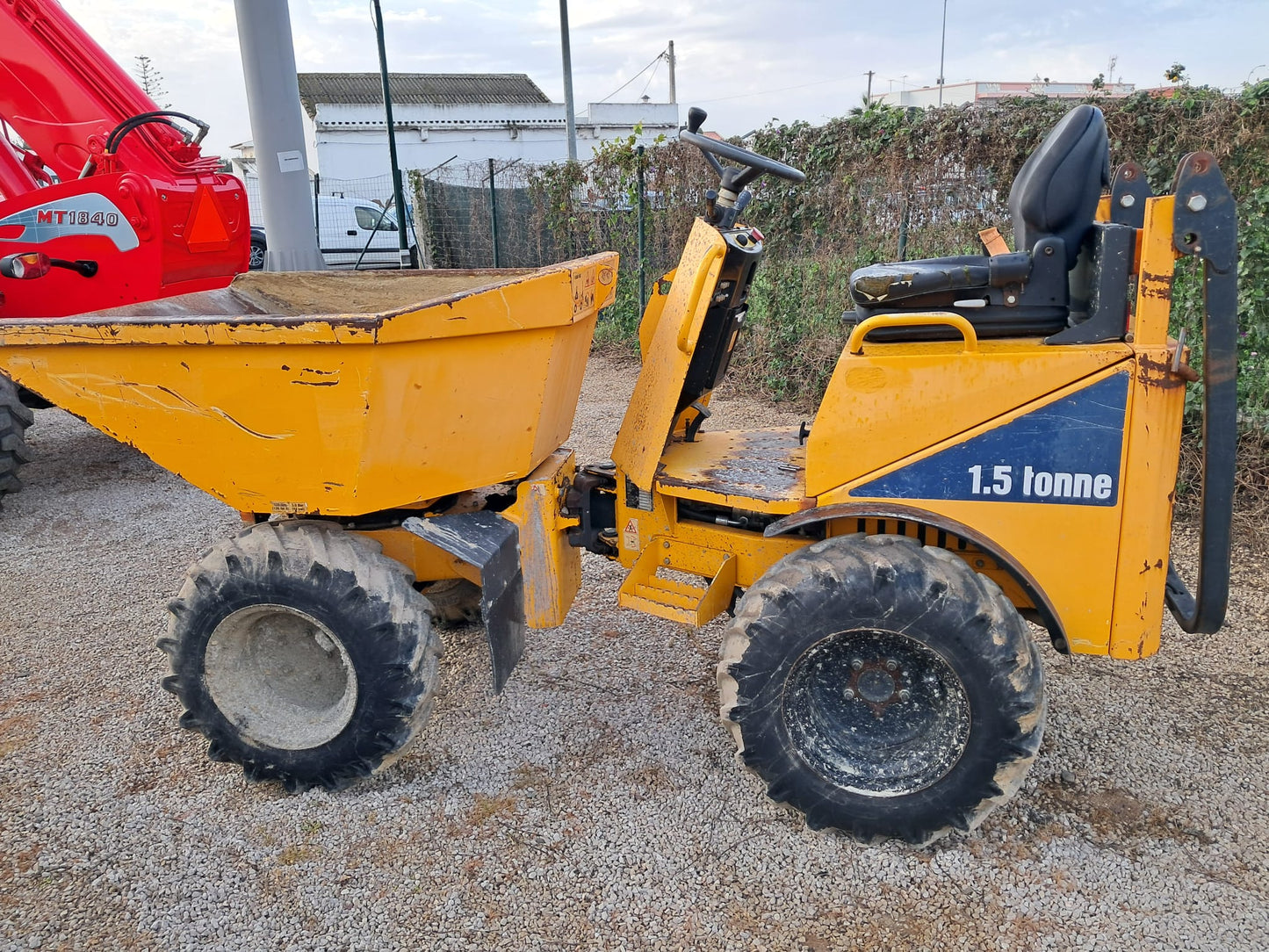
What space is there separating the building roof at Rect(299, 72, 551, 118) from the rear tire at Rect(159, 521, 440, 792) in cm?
3525

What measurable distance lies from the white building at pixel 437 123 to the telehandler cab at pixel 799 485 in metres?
24.9

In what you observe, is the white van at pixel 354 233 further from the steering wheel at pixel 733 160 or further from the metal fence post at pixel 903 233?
the steering wheel at pixel 733 160

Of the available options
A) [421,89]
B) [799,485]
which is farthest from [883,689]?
[421,89]

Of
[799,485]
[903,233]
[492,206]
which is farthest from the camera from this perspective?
[492,206]

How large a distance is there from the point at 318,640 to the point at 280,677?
0.61ft

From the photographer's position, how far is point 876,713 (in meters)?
2.60

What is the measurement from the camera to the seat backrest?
2.44 meters

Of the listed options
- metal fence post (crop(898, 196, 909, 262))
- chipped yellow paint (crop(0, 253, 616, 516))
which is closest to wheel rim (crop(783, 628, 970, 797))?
chipped yellow paint (crop(0, 253, 616, 516))

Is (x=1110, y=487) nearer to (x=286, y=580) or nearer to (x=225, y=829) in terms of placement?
(x=286, y=580)

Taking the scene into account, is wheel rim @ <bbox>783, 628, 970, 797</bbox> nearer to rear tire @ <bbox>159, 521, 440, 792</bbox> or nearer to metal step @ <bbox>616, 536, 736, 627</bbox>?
metal step @ <bbox>616, 536, 736, 627</bbox>

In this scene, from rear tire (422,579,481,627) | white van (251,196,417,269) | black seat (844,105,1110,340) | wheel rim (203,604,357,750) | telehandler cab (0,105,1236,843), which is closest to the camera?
Result: telehandler cab (0,105,1236,843)

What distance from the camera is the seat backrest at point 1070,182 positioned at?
244 cm

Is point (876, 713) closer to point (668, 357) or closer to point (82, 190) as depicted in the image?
point (668, 357)

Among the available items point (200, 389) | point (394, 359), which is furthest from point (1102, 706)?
point (200, 389)
